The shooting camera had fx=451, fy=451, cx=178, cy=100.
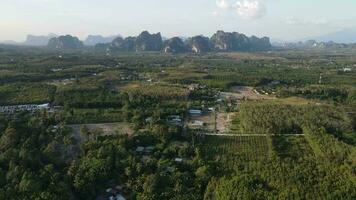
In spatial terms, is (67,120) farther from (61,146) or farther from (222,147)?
(222,147)

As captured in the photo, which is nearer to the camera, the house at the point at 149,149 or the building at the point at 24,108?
the house at the point at 149,149

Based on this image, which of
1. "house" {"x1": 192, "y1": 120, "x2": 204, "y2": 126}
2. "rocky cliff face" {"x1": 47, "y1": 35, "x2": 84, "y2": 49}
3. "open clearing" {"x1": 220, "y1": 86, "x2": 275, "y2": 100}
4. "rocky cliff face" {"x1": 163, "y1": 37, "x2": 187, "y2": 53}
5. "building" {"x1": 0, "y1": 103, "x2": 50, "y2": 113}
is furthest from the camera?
"rocky cliff face" {"x1": 47, "y1": 35, "x2": 84, "y2": 49}

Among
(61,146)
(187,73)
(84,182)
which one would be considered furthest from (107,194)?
(187,73)

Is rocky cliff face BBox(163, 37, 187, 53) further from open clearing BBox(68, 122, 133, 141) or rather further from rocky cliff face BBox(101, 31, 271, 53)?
open clearing BBox(68, 122, 133, 141)

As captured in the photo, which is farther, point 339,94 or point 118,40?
point 118,40

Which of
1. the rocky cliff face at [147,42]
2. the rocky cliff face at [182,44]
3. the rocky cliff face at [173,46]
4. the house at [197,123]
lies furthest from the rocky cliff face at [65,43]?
the house at [197,123]

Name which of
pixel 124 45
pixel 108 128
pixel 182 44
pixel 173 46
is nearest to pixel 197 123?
pixel 108 128

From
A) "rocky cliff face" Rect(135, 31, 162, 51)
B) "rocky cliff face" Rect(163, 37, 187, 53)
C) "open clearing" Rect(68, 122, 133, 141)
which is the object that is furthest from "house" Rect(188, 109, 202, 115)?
"rocky cliff face" Rect(135, 31, 162, 51)

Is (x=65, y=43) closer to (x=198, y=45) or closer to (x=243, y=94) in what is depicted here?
(x=198, y=45)

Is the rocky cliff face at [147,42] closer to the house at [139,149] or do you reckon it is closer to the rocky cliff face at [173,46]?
the rocky cliff face at [173,46]
